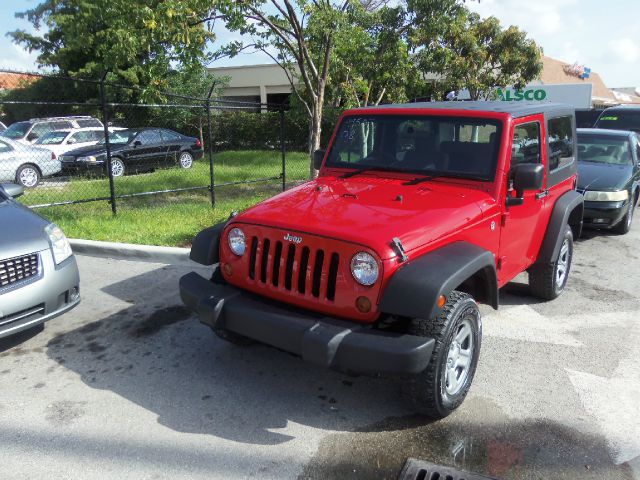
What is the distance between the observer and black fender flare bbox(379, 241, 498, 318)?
115 inches

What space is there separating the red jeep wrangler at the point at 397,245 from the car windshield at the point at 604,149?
4.78 meters

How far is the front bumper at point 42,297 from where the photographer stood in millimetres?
3941

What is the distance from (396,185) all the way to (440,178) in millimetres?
343

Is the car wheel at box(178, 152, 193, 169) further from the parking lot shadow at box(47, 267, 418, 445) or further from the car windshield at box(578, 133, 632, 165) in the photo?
the parking lot shadow at box(47, 267, 418, 445)

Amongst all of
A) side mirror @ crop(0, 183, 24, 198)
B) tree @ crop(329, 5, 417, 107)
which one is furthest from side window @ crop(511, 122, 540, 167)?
tree @ crop(329, 5, 417, 107)

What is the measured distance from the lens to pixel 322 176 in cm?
473

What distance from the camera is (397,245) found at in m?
3.13

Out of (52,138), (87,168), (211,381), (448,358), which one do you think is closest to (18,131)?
(52,138)

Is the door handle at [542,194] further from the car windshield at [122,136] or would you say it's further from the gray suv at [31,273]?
the car windshield at [122,136]

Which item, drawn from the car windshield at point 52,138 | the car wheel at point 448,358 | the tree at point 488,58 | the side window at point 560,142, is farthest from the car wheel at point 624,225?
the car windshield at point 52,138

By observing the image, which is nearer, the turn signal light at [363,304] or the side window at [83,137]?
the turn signal light at [363,304]

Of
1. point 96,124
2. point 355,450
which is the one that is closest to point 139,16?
point 355,450

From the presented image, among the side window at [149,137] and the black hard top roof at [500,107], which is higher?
the black hard top roof at [500,107]

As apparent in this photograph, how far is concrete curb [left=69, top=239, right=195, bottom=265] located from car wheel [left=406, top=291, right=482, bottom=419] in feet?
12.7
